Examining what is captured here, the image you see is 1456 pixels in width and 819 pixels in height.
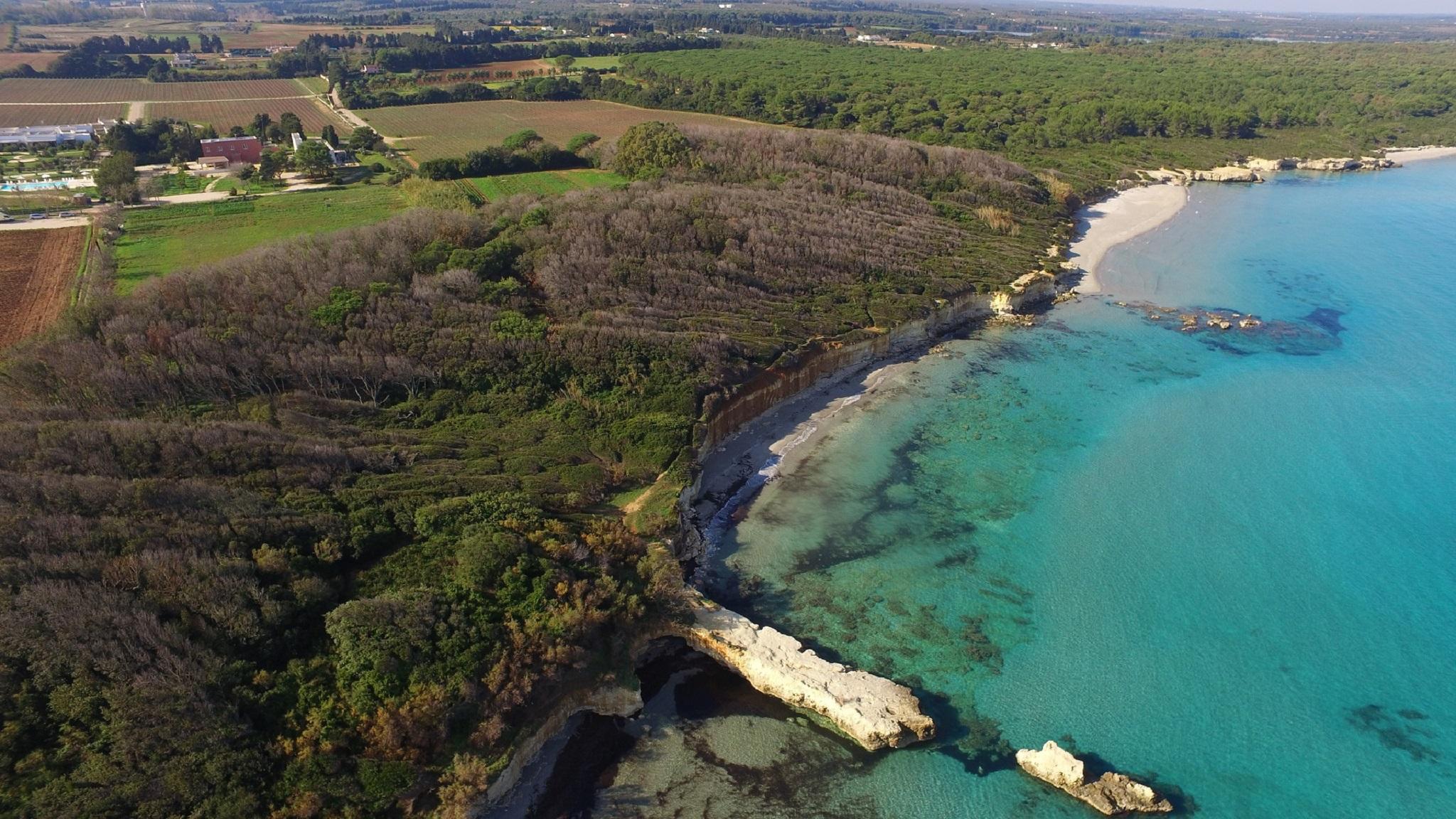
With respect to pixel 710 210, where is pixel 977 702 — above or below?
below

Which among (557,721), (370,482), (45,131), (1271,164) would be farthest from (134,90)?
(1271,164)

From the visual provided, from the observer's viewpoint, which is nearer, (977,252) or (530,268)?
(530,268)

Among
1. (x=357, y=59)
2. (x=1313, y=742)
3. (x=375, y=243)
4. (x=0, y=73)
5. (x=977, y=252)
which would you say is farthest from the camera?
(x=357, y=59)

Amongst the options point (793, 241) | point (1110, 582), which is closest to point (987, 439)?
point (1110, 582)

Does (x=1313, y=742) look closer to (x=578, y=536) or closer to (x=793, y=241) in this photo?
(x=578, y=536)

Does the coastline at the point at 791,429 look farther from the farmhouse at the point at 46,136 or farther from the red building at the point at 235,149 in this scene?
the farmhouse at the point at 46,136

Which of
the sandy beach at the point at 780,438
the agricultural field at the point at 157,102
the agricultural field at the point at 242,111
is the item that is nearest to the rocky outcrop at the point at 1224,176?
the sandy beach at the point at 780,438

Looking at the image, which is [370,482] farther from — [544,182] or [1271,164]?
[1271,164]
